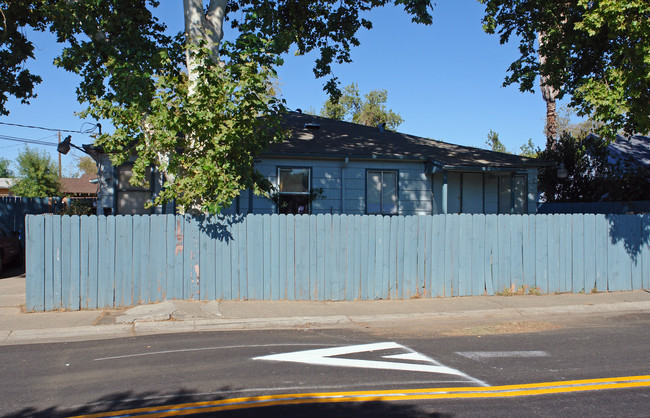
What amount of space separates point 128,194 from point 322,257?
708 centimetres

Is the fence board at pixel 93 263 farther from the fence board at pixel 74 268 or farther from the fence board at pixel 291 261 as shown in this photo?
the fence board at pixel 291 261

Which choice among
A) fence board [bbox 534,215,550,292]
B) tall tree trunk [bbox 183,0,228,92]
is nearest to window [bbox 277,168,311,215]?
tall tree trunk [bbox 183,0,228,92]

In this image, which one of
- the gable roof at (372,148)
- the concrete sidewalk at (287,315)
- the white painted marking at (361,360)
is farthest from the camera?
the gable roof at (372,148)

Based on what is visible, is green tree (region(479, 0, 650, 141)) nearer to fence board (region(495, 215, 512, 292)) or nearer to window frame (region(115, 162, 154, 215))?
fence board (region(495, 215, 512, 292))

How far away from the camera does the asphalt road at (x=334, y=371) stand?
5.01m

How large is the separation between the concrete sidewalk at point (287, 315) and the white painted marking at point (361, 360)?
70.3 inches

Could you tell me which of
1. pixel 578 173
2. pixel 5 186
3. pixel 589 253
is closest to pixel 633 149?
pixel 578 173

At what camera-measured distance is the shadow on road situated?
4758mm

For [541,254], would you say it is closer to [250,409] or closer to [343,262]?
[343,262]

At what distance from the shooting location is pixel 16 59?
13.9 m

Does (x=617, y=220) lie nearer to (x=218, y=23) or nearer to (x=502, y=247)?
(x=502, y=247)

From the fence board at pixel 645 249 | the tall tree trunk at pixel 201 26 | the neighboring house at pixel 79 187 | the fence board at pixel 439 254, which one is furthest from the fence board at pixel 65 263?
the neighboring house at pixel 79 187

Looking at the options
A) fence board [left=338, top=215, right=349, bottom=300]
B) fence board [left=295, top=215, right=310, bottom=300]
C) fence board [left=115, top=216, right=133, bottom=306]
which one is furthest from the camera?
fence board [left=338, top=215, right=349, bottom=300]

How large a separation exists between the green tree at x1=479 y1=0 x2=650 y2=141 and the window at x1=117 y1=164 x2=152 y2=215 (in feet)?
37.0
